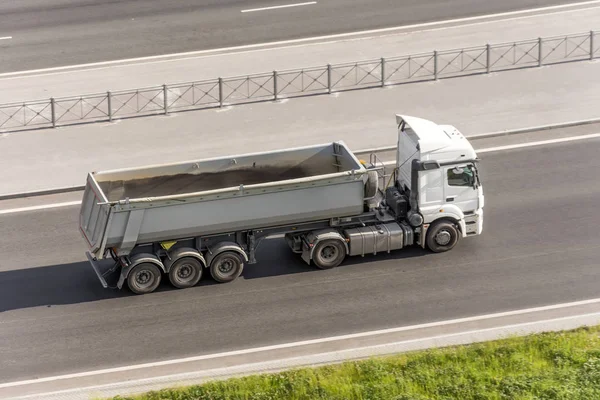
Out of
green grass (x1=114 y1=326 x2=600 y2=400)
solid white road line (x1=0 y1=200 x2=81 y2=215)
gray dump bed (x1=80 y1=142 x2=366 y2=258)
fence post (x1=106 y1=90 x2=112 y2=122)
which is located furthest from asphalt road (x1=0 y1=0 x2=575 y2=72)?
green grass (x1=114 y1=326 x2=600 y2=400)

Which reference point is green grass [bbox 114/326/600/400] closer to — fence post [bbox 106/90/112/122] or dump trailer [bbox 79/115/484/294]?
dump trailer [bbox 79/115/484/294]

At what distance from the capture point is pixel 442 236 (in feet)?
89.7

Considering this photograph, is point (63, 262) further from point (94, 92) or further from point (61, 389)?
point (94, 92)

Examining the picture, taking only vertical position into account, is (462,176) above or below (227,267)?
above

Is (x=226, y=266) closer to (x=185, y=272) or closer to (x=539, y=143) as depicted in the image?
(x=185, y=272)

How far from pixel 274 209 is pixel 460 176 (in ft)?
15.2

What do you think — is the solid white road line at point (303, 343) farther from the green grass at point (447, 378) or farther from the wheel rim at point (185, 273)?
the wheel rim at point (185, 273)

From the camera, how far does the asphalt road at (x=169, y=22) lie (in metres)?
40.4

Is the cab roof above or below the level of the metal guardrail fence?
below

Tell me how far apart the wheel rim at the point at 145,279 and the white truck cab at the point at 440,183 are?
6234mm

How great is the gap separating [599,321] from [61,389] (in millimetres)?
11110

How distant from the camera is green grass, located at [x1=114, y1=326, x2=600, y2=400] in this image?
21297 mm

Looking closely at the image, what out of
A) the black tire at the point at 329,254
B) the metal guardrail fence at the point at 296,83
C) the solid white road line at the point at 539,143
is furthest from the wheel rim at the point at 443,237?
the metal guardrail fence at the point at 296,83

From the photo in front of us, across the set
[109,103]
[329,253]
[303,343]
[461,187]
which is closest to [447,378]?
[303,343]
